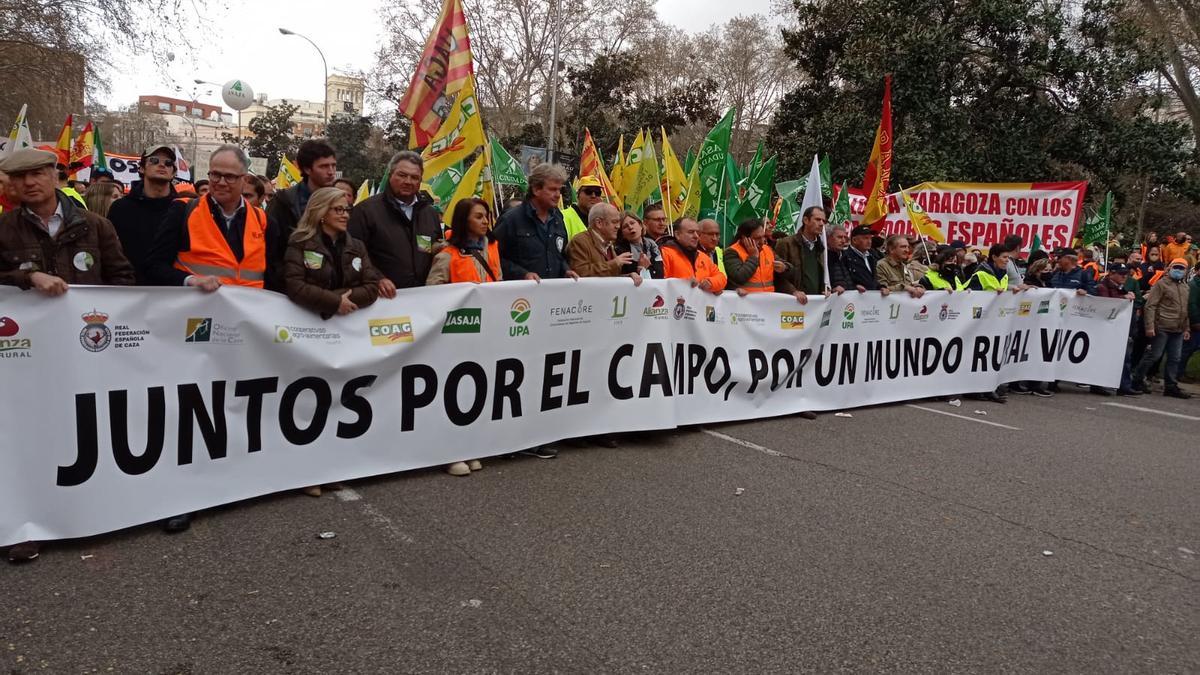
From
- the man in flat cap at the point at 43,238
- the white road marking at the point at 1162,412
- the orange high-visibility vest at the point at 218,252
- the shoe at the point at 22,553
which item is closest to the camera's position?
the shoe at the point at 22,553

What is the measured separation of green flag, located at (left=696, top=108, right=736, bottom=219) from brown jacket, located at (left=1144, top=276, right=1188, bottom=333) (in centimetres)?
559

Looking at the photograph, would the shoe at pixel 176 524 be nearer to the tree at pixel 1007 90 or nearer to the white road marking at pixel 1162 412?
the white road marking at pixel 1162 412

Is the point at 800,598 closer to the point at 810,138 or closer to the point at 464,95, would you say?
the point at 464,95

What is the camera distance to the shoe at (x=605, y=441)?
5985 mm

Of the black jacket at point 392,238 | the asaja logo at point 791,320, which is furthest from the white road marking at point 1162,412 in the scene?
the black jacket at point 392,238

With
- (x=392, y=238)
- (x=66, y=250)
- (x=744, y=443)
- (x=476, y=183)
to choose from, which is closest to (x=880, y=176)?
(x=744, y=443)

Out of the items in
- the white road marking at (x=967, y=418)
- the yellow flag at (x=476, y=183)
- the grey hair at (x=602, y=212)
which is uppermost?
the yellow flag at (x=476, y=183)

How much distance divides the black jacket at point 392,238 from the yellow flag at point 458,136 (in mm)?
1659

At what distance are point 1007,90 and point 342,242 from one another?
18.8 meters

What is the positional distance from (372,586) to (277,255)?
2.16 metres

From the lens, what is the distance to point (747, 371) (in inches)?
272

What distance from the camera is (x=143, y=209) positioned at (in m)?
4.84

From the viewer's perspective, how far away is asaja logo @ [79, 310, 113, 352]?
3.81 meters

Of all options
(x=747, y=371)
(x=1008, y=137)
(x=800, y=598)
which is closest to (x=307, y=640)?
(x=800, y=598)
